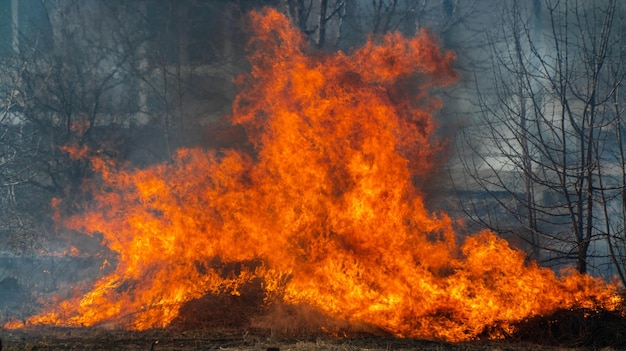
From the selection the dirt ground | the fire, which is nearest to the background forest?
the fire

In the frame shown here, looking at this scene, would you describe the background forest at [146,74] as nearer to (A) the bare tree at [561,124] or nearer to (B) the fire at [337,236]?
(A) the bare tree at [561,124]

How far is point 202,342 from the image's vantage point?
9.20m

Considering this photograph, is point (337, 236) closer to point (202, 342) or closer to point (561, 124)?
point (202, 342)

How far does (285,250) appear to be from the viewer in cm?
1192

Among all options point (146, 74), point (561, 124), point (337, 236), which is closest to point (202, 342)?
point (337, 236)

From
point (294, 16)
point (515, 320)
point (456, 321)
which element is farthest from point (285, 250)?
point (294, 16)

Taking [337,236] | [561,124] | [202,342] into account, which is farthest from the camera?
[561,124]

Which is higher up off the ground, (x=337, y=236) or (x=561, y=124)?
(x=561, y=124)

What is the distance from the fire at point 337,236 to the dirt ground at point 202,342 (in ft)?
3.07

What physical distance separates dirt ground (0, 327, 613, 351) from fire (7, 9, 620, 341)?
0.94m

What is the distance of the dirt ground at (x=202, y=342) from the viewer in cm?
844

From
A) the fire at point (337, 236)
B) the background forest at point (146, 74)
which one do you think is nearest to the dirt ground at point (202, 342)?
the fire at point (337, 236)

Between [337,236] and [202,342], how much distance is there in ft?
11.2

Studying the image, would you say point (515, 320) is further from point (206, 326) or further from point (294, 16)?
point (294, 16)
